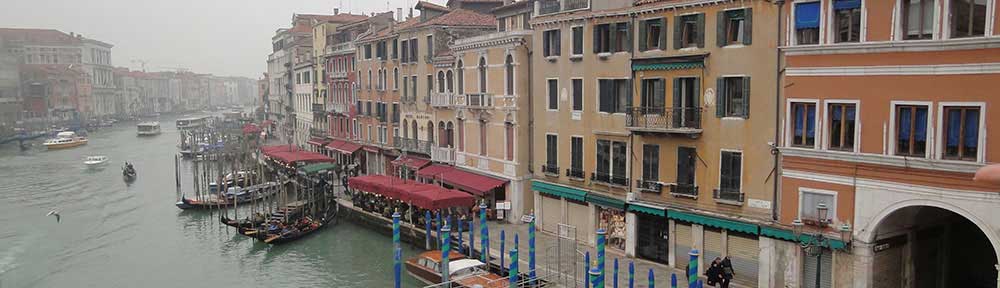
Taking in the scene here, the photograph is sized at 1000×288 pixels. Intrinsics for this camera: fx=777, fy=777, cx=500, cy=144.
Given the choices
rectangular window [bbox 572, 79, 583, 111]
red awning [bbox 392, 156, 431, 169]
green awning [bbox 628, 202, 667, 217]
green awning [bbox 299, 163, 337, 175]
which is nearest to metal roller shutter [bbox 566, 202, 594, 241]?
green awning [bbox 628, 202, 667, 217]

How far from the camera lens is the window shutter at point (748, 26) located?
1639cm

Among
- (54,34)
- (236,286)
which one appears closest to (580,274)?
(236,286)

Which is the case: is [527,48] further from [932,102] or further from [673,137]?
[932,102]

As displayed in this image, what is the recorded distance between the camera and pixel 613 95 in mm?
20297

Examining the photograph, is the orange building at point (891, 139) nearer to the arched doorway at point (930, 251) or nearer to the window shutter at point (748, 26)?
the arched doorway at point (930, 251)

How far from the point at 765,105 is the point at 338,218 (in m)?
19.2

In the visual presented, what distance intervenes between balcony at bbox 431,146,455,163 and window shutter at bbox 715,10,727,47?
45.0 ft

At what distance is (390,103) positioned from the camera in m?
35.0

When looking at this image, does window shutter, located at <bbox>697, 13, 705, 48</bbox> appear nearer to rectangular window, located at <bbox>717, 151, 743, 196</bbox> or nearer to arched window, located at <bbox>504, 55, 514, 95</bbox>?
rectangular window, located at <bbox>717, 151, 743, 196</bbox>

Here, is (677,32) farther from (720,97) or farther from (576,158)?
(576,158)

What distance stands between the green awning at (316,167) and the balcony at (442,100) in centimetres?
676

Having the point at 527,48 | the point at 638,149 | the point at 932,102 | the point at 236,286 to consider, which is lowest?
the point at 236,286

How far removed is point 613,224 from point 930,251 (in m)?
7.47

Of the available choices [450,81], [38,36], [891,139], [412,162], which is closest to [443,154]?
[412,162]
